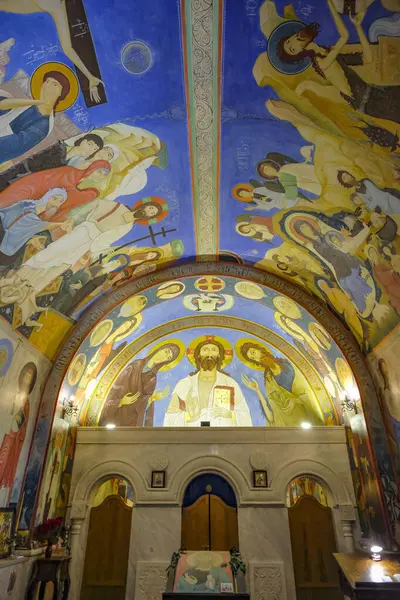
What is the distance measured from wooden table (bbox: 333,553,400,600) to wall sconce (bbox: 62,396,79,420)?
26.5ft

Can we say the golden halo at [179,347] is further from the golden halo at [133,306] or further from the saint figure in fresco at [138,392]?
the golden halo at [133,306]

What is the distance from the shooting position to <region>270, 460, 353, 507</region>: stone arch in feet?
36.7

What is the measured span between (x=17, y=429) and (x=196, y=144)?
25.5 ft

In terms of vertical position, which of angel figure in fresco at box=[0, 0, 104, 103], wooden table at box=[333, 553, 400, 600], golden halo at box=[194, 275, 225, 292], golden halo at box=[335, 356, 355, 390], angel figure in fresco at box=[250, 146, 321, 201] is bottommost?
wooden table at box=[333, 553, 400, 600]

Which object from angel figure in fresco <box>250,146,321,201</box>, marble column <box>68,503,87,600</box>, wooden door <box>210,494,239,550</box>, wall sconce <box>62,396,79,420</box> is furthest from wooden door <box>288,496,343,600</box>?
angel figure in fresco <box>250,146,321,201</box>

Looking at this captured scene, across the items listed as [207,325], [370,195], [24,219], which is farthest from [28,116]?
[207,325]

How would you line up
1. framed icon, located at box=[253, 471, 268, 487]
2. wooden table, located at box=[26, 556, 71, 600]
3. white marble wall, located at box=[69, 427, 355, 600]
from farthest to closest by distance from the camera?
framed icon, located at box=[253, 471, 268, 487], white marble wall, located at box=[69, 427, 355, 600], wooden table, located at box=[26, 556, 71, 600]

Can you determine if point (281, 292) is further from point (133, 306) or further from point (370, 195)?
point (370, 195)

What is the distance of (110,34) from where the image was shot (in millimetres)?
5566

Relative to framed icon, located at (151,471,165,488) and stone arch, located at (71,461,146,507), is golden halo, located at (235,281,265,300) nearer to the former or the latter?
framed icon, located at (151,471,165,488)

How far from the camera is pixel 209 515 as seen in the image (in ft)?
38.3

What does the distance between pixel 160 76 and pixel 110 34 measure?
3.31 ft

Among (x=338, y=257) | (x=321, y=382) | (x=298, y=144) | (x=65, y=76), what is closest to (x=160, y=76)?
(x=65, y=76)

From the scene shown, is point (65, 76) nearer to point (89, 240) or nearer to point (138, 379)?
point (89, 240)
